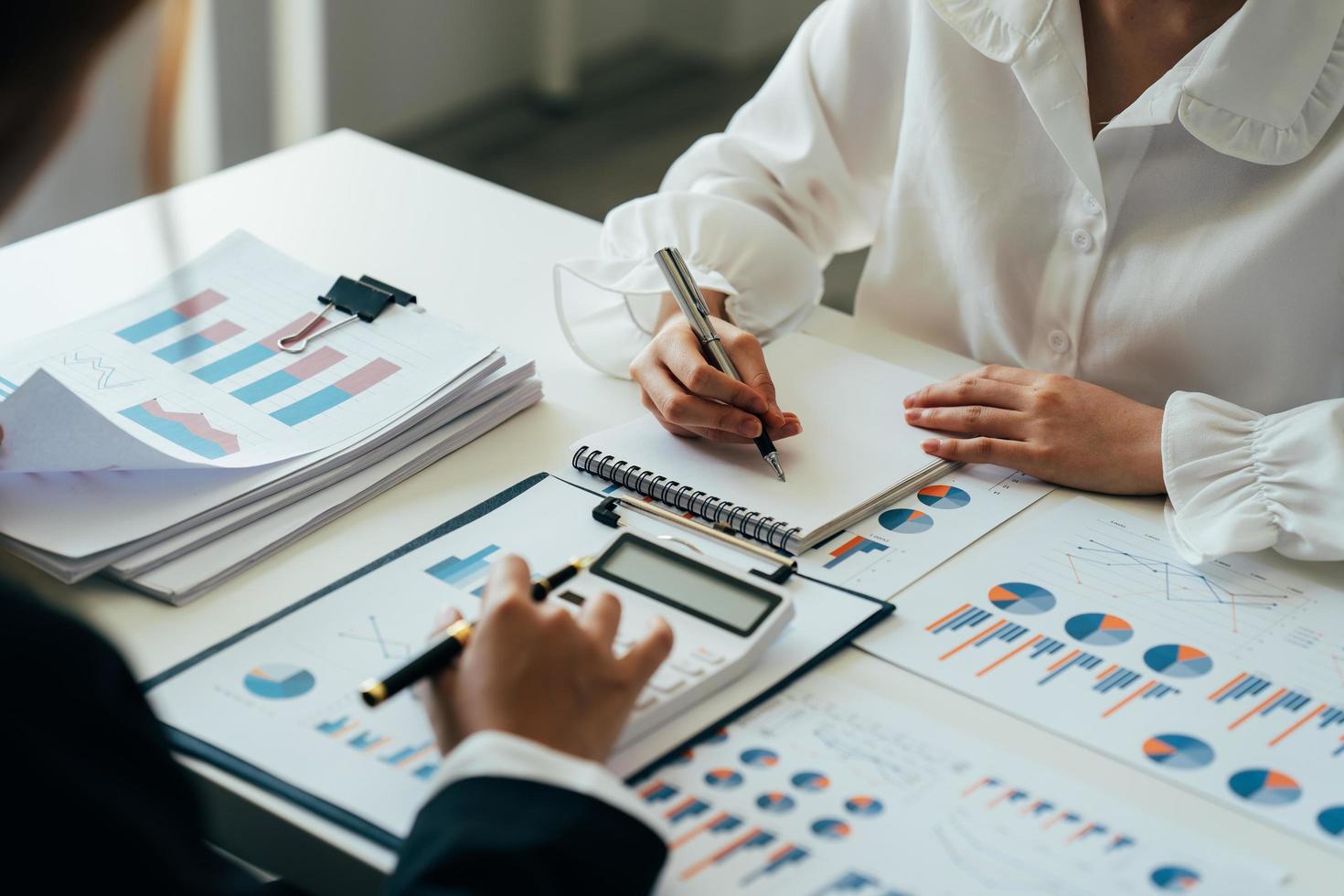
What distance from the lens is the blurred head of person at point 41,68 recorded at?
591 millimetres

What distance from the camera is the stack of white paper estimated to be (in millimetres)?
958

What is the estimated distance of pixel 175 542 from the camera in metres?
0.96

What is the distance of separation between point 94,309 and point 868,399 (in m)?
0.70

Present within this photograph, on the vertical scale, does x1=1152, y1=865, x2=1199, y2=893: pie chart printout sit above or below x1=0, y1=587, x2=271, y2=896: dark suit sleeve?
below

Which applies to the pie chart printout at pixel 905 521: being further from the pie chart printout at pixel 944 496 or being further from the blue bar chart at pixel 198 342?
the blue bar chart at pixel 198 342

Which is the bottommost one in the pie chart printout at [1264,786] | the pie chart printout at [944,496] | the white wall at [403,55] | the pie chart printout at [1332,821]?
the white wall at [403,55]

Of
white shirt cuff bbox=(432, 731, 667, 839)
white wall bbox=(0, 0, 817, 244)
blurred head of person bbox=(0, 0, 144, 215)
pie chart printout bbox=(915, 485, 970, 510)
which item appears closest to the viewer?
blurred head of person bbox=(0, 0, 144, 215)

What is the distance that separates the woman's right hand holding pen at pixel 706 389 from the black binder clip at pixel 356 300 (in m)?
0.23

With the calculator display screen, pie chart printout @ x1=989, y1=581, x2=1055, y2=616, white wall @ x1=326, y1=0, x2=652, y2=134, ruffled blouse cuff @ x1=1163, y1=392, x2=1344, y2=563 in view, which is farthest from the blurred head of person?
white wall @ x1=326, y1=0, x2=652, y2=134

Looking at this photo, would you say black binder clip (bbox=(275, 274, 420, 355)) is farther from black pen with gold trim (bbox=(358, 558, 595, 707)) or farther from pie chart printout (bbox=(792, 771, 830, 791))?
pie chart printout (bbox=(792, 771, 830, 791))

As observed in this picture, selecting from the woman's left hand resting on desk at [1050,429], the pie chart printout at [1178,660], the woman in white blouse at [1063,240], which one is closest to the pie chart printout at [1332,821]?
the pie chart printout at [1178,660]

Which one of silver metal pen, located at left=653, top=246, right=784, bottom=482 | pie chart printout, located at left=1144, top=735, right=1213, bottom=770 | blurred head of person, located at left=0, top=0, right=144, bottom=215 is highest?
blurred head of person, located at left=0, top=0, right=144, bottom=215

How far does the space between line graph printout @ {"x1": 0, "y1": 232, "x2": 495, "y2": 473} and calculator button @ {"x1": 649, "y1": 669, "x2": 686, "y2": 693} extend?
14.4 inches

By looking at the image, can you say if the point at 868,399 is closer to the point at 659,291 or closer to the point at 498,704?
the point at 659,291
